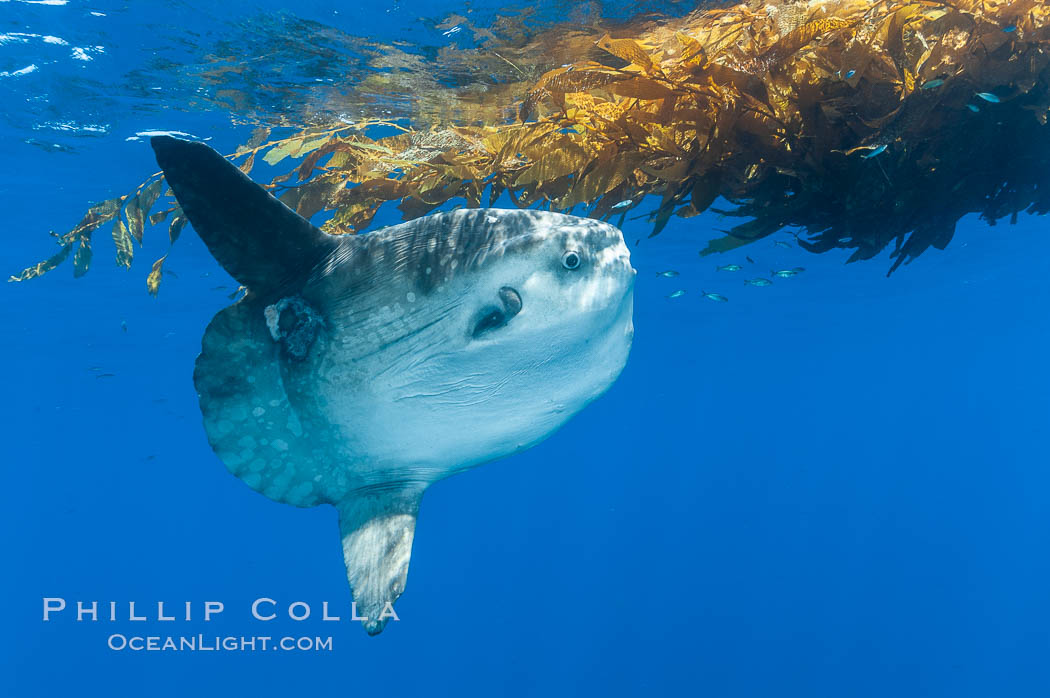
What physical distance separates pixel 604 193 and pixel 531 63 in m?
2.63

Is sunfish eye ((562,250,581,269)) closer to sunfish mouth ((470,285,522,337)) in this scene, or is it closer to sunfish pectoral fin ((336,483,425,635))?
sunfish mouth ((470,285,522,337))

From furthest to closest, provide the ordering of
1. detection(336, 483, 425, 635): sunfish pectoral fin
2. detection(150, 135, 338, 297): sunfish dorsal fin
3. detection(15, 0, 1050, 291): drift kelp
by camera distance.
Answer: detection(15, 0, 1050, 291): drift kelp, detection(336, 483, 425, 635): sunfish pectoral fin, detection(150, 135, 338, 297): sunfish dorsal fin

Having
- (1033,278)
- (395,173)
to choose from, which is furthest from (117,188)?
(1033,278)

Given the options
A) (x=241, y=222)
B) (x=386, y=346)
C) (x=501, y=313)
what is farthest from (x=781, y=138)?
(x=241, y=222)

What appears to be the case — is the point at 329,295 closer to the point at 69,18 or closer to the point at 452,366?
the point at 452,366

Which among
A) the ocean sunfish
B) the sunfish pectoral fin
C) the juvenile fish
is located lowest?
the sunfish pectoral fin

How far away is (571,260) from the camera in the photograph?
192 centimetres

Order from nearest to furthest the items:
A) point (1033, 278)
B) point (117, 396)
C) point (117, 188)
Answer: point (117, 188) < point (1033, 278) < point (117, 396)

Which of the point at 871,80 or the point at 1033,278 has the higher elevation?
the point at 871,80

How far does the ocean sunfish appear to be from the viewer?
6.30ft

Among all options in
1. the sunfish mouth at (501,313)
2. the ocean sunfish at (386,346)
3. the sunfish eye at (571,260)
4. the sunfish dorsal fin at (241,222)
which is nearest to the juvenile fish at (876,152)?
the ocean sunfish at (386,346)

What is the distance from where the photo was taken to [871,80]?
334 centimetres

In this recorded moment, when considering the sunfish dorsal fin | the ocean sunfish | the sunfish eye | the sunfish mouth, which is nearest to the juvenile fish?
the ocean sunfish

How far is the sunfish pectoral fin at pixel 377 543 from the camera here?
200cm
